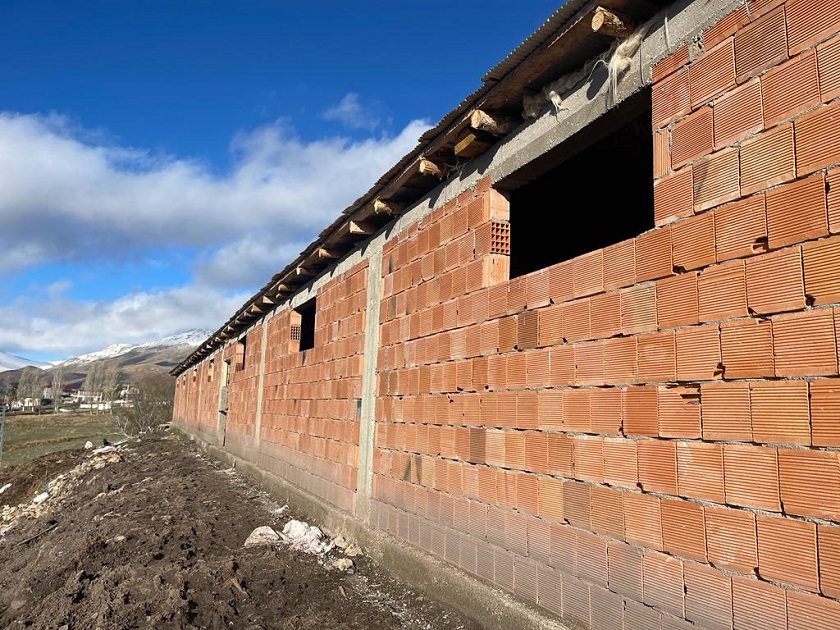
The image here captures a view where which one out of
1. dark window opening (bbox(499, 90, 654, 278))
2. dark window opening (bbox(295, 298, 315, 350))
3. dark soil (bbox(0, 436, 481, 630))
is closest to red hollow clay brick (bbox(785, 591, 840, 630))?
dark soil (bbox(0, 436, 481, 630))

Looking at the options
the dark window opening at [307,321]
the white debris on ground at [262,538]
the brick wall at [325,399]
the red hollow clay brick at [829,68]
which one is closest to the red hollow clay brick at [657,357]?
the red hollow clay brick at [829,68]

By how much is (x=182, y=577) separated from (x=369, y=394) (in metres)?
2.71

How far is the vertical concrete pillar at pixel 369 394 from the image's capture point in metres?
6.68

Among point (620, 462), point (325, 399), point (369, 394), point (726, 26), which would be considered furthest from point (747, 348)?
point (325, 399)

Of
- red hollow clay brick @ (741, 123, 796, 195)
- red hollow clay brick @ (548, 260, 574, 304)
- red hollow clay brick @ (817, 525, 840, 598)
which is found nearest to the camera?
red hollow clay brick @ (817, 525, 840, 598)

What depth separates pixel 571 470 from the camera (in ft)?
11.8

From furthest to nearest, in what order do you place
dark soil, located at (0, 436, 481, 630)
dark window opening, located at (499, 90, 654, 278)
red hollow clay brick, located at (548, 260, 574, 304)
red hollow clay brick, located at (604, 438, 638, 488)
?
dark soil, located at (0, 436, 481, 630), dark window opening, located at (499, 90, 654, 278), red hollow clay brick, located at (548, 260, 574, 304), red hollow clay brick, located at (604, 438, 638, 488)

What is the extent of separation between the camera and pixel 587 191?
6.26m

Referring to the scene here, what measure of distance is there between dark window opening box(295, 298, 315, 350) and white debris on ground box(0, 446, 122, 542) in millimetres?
6929

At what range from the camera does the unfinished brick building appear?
2428mm

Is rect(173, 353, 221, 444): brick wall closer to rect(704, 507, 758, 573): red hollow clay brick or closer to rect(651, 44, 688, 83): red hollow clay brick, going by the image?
rect(651, 44, 688, 83): red hollow clay brick

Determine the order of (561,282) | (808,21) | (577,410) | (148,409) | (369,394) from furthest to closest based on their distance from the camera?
1. (148,409)
2. (369,394)
3. (561,282)
4. (577,410)
5. (808,21)

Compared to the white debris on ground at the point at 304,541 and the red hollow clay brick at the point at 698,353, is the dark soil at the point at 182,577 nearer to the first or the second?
the white debris on ground at the point at 304,541

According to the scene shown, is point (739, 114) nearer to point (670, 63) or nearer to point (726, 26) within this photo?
point (726, 26)
